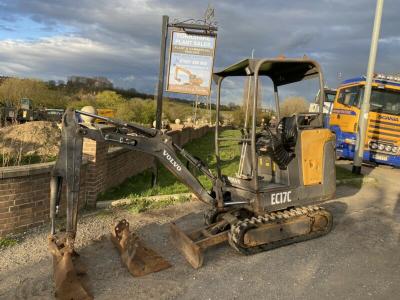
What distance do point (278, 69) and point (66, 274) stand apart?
463 centimetres

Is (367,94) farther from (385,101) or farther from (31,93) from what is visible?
(31,93)

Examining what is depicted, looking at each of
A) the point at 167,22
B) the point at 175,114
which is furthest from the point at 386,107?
the point at 175,114

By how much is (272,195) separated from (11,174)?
384 cm

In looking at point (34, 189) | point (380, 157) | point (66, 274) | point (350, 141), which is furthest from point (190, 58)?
point (380, 157)

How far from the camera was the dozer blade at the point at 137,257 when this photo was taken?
5.03 m

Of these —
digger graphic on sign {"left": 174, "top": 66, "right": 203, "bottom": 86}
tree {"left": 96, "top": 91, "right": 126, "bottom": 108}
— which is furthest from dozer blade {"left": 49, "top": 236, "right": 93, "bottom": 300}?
tree {"left": 96, "top": 91, "right": 126, "bottom": 108}

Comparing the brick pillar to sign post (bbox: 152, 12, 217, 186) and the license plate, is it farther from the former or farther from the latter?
the license plate

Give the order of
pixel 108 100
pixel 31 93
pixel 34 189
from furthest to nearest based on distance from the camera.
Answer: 1. pixel 108 100
2. pixel 31 93
3. pixel 34 189

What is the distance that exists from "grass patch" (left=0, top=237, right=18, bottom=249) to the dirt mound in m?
2.86

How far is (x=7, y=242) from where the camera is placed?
5.75 m

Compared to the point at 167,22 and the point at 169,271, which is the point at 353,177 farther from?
the point at 169,271

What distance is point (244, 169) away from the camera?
6.82m

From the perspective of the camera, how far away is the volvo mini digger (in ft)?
15.4

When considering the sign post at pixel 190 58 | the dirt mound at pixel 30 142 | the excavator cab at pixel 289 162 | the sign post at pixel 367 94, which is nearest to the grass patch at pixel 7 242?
the dirt mound at pixel 30 142
